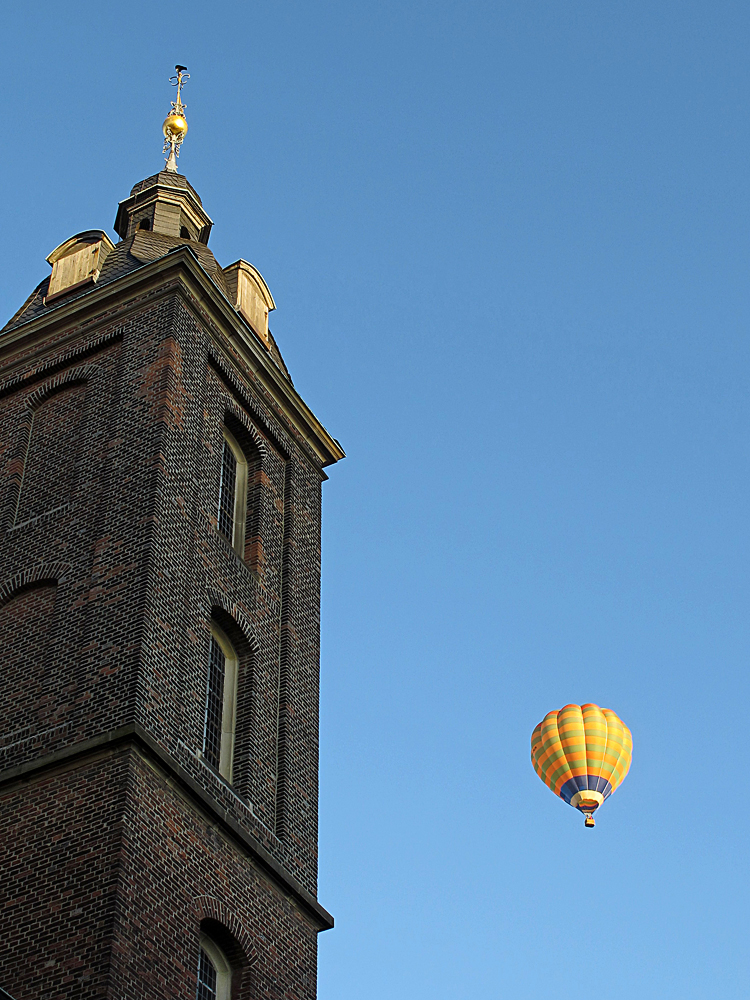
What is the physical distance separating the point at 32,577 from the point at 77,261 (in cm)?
865

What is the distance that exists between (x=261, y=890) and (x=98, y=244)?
1375 cm

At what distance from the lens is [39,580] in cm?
2239

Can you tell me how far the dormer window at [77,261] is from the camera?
93.4ft

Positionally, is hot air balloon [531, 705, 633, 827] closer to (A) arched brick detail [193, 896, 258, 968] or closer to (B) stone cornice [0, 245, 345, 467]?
(B) stone cornice [0, 245, 345, 467]

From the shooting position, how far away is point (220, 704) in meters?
22.6

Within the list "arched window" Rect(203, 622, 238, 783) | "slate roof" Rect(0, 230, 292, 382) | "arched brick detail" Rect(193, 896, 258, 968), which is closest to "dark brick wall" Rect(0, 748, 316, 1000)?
"arched brick detail" Rect(193, 896, 258, 968)

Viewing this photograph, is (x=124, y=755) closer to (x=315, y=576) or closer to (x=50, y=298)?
(x=315, y=576)

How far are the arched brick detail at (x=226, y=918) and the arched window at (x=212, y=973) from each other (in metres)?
0.29

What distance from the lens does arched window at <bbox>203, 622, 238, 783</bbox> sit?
2180cm

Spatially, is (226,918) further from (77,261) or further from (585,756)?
(585,756)

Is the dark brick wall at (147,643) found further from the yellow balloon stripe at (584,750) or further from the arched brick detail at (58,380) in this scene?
the yellow balloon stripe at (584,750)

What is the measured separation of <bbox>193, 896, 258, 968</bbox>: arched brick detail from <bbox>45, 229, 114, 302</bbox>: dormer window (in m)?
12.9

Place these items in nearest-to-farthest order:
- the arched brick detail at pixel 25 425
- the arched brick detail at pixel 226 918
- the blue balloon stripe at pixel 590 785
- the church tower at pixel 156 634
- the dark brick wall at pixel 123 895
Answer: the dark brick wall at pixel 123 895 < the church tower at pixel 156 634 < the arched brick detail at pixel 226 918 < the arched brick detail at pixel 25 425 < the blue balloon stripe at pixel 590 785

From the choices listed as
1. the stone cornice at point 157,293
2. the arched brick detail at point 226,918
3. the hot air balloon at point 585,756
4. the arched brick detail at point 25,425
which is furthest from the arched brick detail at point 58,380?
the hot air balloon at point 585,756
